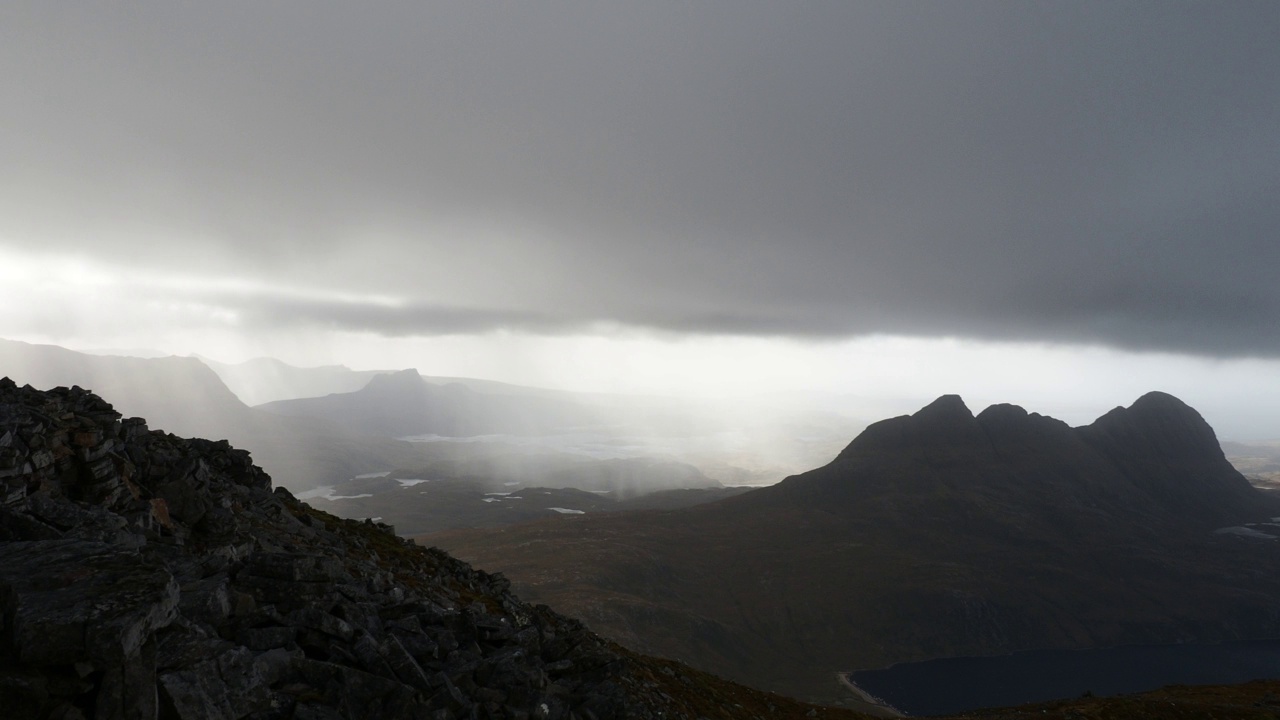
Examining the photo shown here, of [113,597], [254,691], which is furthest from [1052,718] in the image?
[113,597]

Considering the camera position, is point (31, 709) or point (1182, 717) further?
point (1182, 717)

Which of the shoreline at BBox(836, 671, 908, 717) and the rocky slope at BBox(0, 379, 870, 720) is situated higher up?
the rocky slope at BBox(0, 379, 870, 720)

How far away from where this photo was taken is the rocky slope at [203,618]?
Result: 40.1 ft

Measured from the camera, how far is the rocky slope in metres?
12.2

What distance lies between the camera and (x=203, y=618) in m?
17.4

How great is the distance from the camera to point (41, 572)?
1353 cm

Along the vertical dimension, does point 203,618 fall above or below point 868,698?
above

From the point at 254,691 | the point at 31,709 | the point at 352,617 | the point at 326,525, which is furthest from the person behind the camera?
the point at 326,525

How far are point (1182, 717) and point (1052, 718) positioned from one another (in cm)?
1413

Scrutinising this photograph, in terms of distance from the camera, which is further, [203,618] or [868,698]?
[868,698]

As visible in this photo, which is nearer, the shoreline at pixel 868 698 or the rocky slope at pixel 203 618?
the rocky slope at pixel 203 618

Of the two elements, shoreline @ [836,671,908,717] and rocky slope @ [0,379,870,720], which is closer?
rocky slope @ [0,379,870,720]

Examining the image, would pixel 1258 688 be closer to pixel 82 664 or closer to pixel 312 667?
pixel 312 667

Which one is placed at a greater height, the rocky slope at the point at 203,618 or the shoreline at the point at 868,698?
the rocky slope at the point at 203,618
